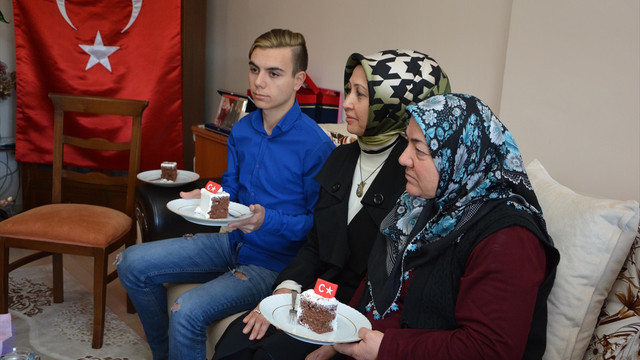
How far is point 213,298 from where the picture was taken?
184 cm

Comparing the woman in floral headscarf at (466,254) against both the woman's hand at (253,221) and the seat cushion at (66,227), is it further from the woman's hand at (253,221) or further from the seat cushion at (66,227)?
the seat cushion at (66,227)

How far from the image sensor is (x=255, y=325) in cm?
164

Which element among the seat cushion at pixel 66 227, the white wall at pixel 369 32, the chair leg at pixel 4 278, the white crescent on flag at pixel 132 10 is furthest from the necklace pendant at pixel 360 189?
the white crescent on flag at pixel 132 10

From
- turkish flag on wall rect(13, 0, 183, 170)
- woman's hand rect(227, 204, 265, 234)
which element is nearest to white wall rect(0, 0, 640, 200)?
woman's hand rect(227, 204, 265, 234)

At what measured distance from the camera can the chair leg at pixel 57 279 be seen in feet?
9.35

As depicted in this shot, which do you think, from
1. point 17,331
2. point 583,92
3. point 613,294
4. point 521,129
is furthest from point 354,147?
point 17,331

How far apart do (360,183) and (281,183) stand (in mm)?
379

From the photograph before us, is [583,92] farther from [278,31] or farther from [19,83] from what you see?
[19,83]

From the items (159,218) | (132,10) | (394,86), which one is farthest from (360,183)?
(132,10)

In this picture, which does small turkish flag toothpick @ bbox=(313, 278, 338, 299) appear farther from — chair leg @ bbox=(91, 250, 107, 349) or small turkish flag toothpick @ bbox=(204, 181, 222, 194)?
chair leg @ bbox=(91, 250, 107, 349)

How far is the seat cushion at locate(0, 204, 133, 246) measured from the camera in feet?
8.11

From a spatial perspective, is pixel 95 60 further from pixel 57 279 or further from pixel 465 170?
pixel 465 170

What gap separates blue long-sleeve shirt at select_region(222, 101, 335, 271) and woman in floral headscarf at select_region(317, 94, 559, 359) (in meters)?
0.65

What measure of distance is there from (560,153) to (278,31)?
107 centimetres
